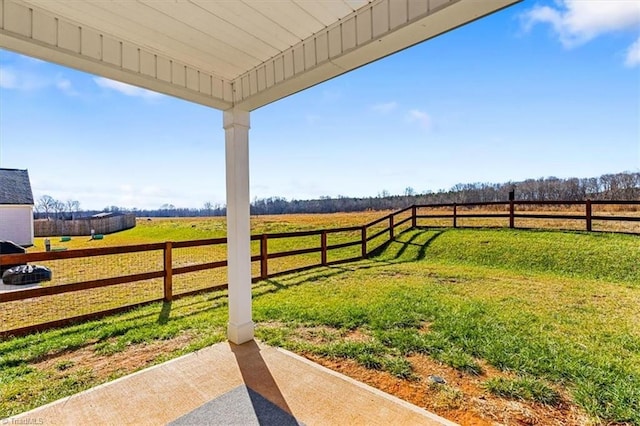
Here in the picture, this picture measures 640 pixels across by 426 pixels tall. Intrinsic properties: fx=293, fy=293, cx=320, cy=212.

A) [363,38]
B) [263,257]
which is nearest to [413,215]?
[263,257]

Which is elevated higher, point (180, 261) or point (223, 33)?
point (223, 33)

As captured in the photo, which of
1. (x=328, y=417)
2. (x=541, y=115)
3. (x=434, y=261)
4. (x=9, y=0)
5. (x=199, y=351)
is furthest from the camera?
(x=434, y=261)

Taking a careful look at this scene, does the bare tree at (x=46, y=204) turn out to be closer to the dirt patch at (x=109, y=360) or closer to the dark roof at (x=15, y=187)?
the dark roof at (x=15, y=187)

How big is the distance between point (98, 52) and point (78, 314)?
10.3 feet

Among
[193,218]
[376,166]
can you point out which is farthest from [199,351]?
[376,166]

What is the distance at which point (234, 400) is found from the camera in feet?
5.97

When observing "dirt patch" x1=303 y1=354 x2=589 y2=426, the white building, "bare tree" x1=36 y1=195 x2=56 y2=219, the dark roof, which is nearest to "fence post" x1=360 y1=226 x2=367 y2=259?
"dirt patch" x1=303 y1=354 x2=589 y2=426

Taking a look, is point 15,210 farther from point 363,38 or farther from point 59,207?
point 363,38

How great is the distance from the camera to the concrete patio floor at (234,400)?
5.40ft

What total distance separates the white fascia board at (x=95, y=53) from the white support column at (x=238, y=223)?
316 millimetres

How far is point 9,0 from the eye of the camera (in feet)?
4.70

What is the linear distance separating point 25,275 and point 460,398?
22.3 feet

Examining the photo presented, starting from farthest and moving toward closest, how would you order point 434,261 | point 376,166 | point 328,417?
1. point 376,166
2. point 434,261
3. point 328,417

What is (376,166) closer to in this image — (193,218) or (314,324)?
(193,218)
